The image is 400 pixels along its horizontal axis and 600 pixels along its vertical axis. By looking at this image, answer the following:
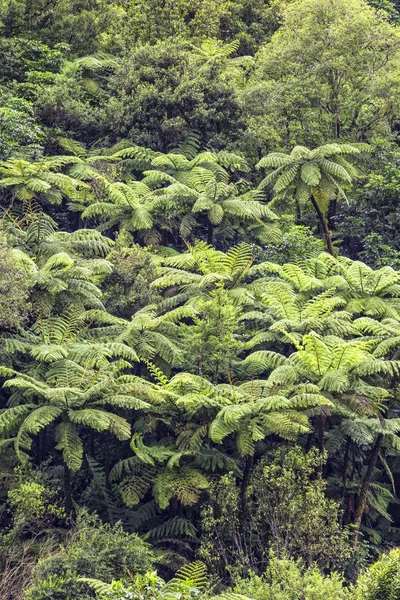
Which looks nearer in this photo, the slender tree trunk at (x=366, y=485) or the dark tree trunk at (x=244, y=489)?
the dark tree trunk at (x=244, y=489)

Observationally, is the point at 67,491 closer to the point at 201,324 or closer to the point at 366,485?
the point at 201,324

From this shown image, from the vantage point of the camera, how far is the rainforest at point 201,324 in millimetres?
12062

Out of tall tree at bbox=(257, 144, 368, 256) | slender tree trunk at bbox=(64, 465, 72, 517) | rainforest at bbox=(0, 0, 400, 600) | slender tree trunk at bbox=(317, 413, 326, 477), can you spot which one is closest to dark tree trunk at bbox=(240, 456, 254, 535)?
rainforest at bbox=(0, 0, 400, 600)

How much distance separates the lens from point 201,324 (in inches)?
548

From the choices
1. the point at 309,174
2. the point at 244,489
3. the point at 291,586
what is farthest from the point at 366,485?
the point at 309,174

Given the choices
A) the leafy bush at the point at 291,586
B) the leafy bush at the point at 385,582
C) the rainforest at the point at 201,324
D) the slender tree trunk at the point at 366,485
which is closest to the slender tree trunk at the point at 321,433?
the rainforest at the point at 201,324

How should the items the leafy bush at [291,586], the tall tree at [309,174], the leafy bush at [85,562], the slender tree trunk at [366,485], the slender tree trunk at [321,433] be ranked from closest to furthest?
the leafy bush at [291,586], the leafy bush at [85,562], the slender tree trunk at [321,433], the slender tree trunk at [366,485], the tall tree at [309,174]

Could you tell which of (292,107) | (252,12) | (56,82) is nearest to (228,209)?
(292,107)

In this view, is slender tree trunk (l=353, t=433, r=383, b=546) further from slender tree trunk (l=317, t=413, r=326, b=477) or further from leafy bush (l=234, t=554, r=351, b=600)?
leafy bush (l=234, t=554, r=351, b=600)

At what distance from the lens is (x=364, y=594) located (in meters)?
9.10

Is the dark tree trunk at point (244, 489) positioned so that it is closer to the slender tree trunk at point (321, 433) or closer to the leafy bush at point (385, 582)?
the slender tree trunk at point (321, 433)

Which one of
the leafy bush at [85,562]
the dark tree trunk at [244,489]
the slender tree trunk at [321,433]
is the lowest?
the leafy bush at [85,562]

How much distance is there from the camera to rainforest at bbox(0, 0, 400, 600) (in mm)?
12062

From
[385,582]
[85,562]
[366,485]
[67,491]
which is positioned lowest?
[67,491]
